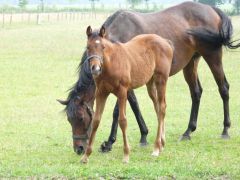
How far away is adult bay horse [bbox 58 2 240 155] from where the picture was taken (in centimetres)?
943

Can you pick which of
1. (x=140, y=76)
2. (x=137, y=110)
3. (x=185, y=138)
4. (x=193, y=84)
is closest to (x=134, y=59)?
(x=140, y=76)

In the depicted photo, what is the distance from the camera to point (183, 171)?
6691mm

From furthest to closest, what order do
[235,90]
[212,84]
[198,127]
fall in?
[212,84] < [235,90] < [198,127]

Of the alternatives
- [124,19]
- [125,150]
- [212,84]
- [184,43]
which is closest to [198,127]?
[184,43]

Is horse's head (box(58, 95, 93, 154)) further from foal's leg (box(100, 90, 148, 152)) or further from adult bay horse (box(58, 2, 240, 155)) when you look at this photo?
adult bay horse (box(58, 2, 240, 155))

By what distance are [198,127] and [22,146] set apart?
3.86 meters

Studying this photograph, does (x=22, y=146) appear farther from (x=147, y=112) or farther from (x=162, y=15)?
(x=147, y=112)

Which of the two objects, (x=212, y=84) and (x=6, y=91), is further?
(x=212, y=84)

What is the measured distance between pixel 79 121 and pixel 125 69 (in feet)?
3.94

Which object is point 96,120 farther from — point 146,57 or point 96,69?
point 146,57

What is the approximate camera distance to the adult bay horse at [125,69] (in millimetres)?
7062

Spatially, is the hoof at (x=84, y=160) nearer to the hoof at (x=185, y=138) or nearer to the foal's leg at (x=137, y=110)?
the foal's leg at (x=137, y=110)

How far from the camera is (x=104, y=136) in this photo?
34.3 feet

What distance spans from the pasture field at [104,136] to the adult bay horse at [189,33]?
786mm
